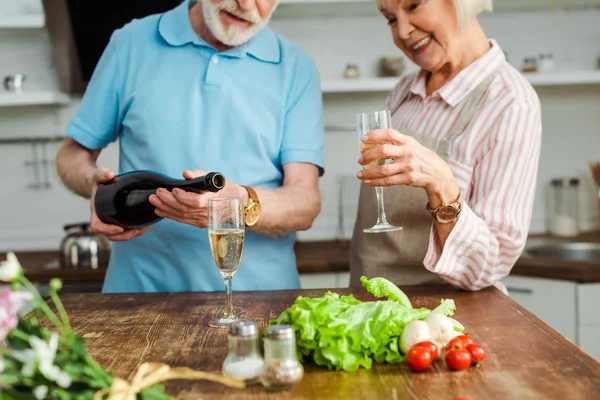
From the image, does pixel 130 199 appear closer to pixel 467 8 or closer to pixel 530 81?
pixel 467 8

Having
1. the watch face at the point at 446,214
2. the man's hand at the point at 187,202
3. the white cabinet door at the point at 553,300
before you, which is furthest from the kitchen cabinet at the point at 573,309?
the man's hand at the point at 187,202

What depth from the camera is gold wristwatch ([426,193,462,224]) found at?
1494mm

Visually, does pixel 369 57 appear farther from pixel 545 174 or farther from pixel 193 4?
pixel 193 4

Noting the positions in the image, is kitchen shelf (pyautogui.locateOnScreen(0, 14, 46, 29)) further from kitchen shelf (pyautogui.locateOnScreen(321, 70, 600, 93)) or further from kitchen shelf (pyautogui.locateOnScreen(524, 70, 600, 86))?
kitchen shelf (pyautogui.locateOnScreen(524, 70, 600, 86))

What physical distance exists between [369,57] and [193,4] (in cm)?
156

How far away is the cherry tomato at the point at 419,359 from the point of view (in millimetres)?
1090

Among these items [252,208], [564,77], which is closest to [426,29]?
[252,208]

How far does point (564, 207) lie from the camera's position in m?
3.54

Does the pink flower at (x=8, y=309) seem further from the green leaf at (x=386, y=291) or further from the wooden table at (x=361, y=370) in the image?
the green leaf at (x=386, y=291)

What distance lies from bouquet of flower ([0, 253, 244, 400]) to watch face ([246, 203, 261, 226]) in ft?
2.73

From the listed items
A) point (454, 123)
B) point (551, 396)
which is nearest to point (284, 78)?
point (454, 123)

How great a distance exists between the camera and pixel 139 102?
194cm

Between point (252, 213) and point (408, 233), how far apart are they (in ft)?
1.33

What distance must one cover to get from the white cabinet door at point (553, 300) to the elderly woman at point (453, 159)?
3.76 ft
